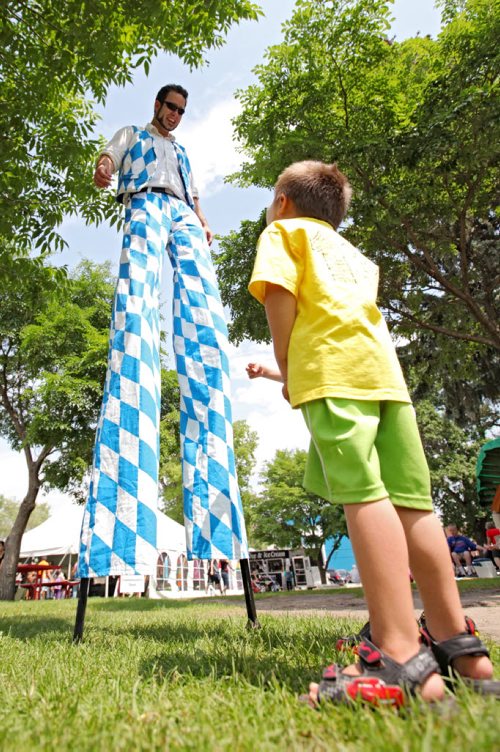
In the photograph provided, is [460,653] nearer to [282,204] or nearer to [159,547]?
[282,204]

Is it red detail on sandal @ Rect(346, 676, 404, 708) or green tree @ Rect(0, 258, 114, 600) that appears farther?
green tree @ Rect(0, 258, 114, 600)

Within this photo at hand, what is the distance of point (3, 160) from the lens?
17.0 feet

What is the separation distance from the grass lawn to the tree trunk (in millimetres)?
16536

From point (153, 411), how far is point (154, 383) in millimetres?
179

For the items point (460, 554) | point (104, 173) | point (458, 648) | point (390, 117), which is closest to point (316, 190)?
point (458, 648)

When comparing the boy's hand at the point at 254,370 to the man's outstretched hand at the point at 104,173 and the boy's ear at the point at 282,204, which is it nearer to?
the boy's ear at the point at 282,204

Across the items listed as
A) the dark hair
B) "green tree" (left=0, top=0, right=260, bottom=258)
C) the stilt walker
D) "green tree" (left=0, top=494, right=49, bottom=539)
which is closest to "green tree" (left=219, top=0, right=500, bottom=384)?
"green tree" (left=0, top=0, right=260, bottom=258)

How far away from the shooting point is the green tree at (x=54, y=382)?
15273mm

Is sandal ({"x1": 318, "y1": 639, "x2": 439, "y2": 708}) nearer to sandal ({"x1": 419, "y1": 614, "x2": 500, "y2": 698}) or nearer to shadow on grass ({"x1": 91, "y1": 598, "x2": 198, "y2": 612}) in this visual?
sandal ({"x1": 419, "y1": 614, "x2": 500, "y2": 698})

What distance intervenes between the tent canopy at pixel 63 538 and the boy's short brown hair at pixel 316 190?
21037 millimetres

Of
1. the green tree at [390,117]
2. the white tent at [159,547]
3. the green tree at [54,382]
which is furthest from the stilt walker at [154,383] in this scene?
the white tent at [159,547]

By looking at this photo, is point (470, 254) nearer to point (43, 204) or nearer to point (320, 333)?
point (43, 204)

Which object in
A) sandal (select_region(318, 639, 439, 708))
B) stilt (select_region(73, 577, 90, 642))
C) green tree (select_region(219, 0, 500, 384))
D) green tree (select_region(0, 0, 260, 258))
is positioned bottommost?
sandal (select_region(318, 639, 439, 708))

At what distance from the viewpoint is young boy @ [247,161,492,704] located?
47.3 inches
